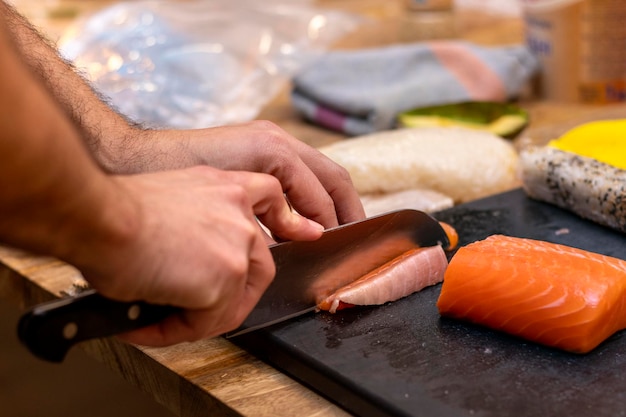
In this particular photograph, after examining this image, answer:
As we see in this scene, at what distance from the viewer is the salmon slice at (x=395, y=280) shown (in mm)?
1426

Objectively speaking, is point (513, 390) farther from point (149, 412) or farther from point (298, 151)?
point (149, 412)

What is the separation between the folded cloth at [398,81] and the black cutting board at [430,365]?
1.19 meters

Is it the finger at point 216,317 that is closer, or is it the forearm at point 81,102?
the finger at point 216,317

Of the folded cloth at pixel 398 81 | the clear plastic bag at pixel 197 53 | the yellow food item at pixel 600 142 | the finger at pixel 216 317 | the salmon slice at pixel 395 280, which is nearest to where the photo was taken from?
the finger at pixel 216 317

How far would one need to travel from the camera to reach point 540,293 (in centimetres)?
132

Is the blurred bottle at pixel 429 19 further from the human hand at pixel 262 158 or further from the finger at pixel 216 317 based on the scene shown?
the finger at pixel 216 317

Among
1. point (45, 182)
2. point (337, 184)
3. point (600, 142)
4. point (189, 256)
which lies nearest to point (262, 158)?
point (337, 184)

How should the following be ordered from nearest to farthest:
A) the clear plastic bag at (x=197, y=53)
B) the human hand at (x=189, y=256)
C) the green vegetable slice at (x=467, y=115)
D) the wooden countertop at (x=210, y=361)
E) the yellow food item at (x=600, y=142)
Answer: the human hand at (x=189, y=256) → the wooden countertop at (x=210, y=361) → the yellow food item at (x=600, y=142) → the green vegetable slice at (x=467, y=115) → the clear plastic bag at (x=197, y=53)

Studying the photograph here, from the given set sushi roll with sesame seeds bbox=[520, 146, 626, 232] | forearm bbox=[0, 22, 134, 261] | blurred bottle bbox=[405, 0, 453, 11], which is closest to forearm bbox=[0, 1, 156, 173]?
forearm bbox=[0, 22, 134, 261]

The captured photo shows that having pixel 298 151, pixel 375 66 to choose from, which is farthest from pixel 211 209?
pixel 375 66

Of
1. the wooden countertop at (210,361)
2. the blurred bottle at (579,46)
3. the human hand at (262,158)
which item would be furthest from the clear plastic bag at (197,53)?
the human hand at (262,158)

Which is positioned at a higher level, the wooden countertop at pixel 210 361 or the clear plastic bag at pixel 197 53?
the clear plastic bag at pixel 197 53

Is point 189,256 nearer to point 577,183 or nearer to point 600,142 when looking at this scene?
point 577,183

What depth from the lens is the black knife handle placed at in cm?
104
